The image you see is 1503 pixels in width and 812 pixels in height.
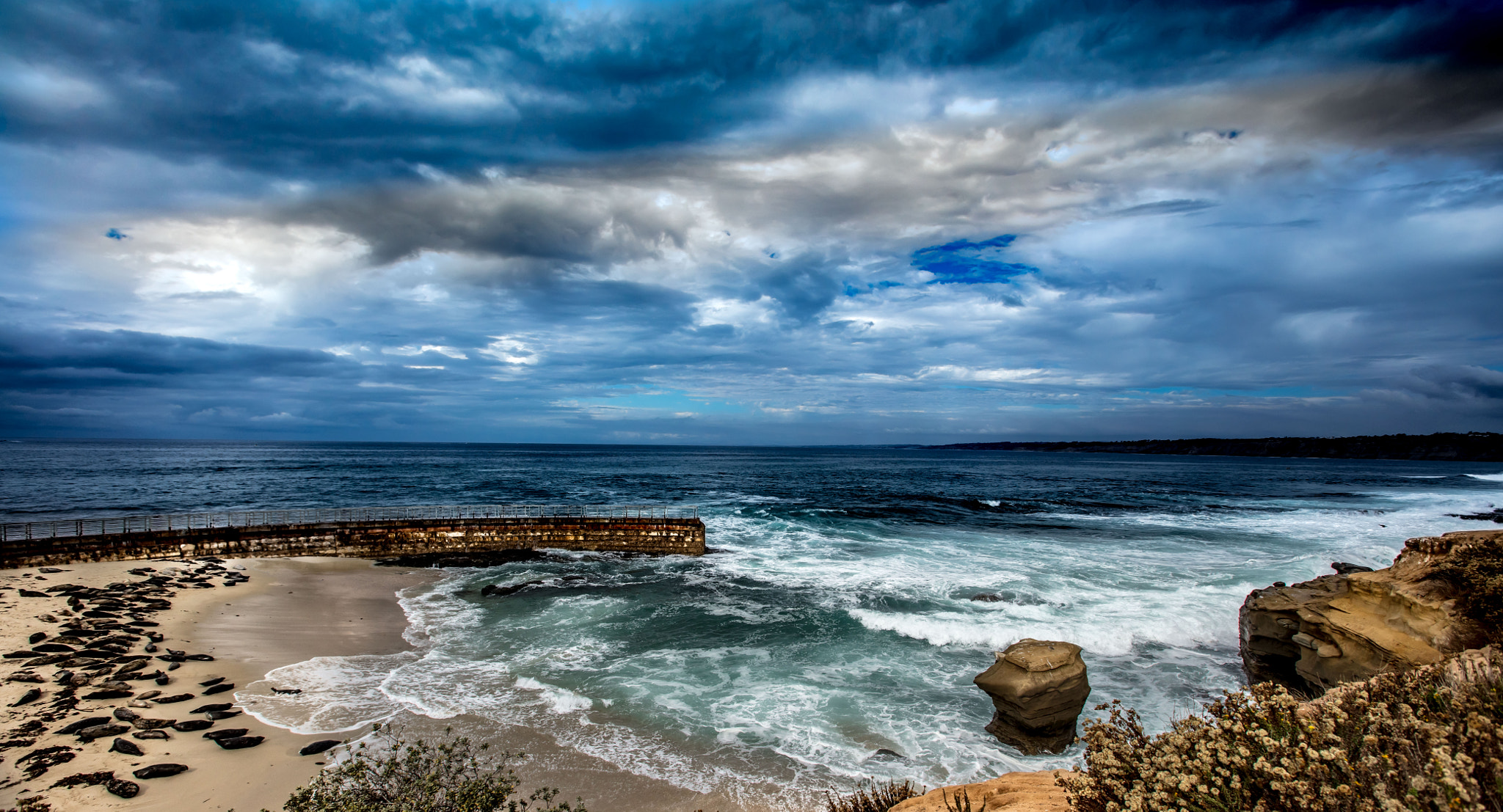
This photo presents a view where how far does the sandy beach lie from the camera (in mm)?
8617

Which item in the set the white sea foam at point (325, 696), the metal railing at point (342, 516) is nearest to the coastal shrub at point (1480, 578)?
the white sea foam at point (325, 696)

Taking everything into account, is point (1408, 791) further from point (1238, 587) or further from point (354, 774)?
point (1238, 587)

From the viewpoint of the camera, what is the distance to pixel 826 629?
17.5m

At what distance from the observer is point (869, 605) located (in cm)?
1964

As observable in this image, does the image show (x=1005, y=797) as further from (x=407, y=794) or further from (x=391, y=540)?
(x=391, y=540)

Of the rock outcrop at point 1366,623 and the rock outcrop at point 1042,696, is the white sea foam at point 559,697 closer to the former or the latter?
the rock outcrop at point 1042,696

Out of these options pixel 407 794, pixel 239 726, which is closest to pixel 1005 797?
pixel 407 794

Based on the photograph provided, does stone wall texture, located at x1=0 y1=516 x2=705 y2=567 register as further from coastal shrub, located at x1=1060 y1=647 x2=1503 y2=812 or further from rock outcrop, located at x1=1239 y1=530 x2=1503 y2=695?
coastal shrub, located at x1=1060 y1=647 x2=1503 y2=812

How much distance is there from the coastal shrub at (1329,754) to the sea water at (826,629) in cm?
581

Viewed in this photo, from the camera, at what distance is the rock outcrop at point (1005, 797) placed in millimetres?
5695

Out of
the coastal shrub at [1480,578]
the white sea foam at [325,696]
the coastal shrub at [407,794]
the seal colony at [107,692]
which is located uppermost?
the coastal shrub at [1480,578]

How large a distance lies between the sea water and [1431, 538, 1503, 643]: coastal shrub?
4892mm

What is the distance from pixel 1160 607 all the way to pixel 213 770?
77.9 feet

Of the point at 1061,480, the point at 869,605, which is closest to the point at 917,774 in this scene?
the point at 869,605
